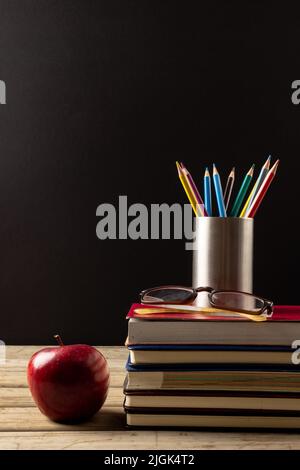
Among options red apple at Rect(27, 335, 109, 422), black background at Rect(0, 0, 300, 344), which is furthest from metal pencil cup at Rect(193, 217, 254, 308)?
black background at Rect(0, 0, 300, 344)

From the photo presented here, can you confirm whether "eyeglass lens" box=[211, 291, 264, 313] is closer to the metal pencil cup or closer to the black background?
the metal pencil cup

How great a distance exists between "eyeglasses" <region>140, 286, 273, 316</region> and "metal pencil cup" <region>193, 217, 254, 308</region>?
26 millimetres

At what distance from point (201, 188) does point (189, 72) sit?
0.75ft

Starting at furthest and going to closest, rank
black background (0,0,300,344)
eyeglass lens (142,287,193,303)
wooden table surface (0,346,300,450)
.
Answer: black background (0,0,300,344) → eyeglass lens (142,287,193,303) → wooden table surface (0,346,300,450)

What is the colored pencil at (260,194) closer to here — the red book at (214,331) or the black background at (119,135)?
the red book at (214,331)

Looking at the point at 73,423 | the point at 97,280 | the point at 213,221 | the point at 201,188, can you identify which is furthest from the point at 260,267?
the point at 73,423

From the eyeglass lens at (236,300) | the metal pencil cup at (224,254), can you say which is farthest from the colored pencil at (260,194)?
the eyeglass lens at (236,300)

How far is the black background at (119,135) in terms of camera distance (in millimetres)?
1128

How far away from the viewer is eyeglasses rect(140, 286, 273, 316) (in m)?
0.67

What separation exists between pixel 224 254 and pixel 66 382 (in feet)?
0.83

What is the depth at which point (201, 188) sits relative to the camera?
3.74 feet

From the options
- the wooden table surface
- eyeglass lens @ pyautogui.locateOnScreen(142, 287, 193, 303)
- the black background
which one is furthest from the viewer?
the black background
